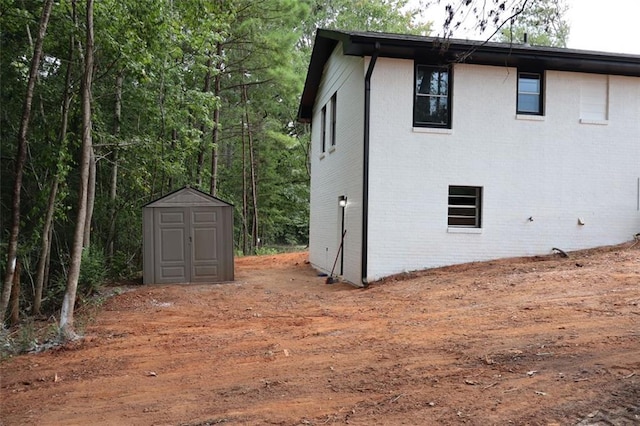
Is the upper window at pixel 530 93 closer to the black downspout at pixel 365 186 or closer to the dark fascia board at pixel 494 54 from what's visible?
the dark fascia board at pixel 494 54

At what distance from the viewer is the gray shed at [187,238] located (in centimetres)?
1062

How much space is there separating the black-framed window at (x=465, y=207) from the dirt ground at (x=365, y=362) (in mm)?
2345

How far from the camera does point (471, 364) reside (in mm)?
4125

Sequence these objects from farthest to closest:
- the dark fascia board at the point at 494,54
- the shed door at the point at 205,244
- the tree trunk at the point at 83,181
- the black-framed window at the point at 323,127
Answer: the black-framed window at the point at 323,127 → the shed door at the point at 205,244 → the dark fascia board at the point at 494,54 → the tree trunk at the point at 83,181

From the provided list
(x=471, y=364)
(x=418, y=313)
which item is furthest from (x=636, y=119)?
(x=471, y=364)

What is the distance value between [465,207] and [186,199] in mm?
6224

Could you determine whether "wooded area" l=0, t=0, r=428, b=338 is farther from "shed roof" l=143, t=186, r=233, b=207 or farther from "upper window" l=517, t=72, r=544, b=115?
"upper window" l=517, t=72, r=544, b=115

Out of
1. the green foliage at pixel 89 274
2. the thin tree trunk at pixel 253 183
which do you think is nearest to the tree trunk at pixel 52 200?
the green foliage at pixel 89 274

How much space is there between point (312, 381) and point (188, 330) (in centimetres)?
269

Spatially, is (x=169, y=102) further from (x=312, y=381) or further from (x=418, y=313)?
(x=312, y=381)

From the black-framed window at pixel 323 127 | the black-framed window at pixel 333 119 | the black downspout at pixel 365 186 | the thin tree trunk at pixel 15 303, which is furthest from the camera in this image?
the black-framed window at pixel 323 127

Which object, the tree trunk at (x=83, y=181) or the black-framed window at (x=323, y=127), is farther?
the black-framed window at (x=323, y=127)

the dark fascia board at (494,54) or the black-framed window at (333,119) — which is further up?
the dark fascia board at (494,54)

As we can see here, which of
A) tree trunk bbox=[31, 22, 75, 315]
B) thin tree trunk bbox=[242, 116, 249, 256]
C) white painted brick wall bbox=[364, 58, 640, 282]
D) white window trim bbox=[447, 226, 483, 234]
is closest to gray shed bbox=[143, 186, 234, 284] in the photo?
tree trunk bbox=[31, 22, 75, 315]
